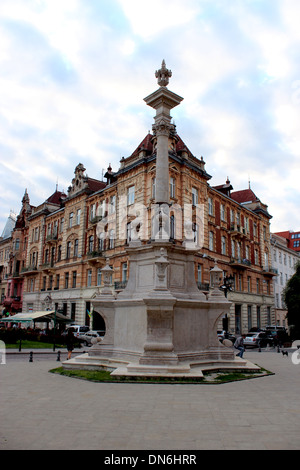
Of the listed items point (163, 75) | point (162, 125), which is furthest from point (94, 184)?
point (162, 125)

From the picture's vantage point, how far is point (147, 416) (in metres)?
6.77

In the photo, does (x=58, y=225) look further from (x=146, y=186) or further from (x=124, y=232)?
(x=146, y=186)

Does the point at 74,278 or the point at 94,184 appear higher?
the point at 94,184

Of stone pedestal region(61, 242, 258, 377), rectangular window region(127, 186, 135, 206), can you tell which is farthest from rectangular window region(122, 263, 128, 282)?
stone pedestal region(61, 242, 258, 377)

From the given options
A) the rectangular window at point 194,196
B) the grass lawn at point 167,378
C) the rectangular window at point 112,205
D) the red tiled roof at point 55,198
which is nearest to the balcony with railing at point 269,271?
the rectangular window at point 194,196

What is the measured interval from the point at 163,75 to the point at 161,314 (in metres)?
9.17

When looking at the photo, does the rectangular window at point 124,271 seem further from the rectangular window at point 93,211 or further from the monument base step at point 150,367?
the monument base step at point 150,367

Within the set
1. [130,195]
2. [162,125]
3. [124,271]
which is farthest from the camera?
[130,195]

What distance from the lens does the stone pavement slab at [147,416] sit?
17.6ft

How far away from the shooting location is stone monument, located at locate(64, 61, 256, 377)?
36.9 feet

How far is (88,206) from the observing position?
43969 millimetres

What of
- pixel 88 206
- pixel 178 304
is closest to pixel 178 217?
pixel 88 206

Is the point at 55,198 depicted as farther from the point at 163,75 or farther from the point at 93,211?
the point at 163,75

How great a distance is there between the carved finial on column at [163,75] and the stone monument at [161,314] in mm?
52
